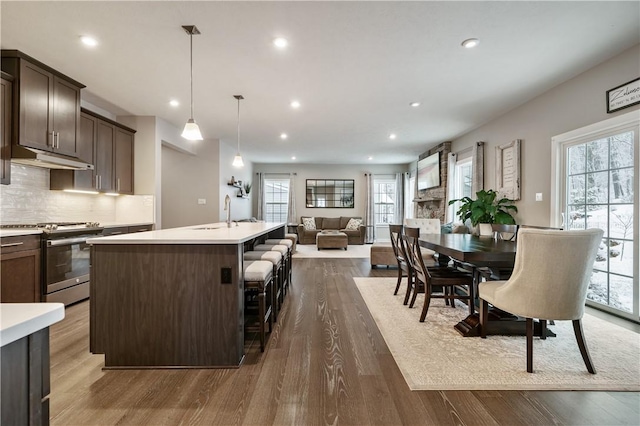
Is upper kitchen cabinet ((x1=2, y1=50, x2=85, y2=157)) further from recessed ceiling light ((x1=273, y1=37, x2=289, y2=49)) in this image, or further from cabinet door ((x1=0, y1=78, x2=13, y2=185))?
recessed ceiling light ((x1=273, y1=37, x2=289, y2=49))

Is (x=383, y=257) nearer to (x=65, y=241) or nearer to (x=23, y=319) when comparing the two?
(x=65, y=241)

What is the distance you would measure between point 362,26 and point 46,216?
4.27 meters

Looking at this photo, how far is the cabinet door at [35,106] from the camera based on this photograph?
2.94 meters

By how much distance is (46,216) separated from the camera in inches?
144

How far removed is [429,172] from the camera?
24.8ft

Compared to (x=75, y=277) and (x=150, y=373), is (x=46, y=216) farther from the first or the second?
(x=150, y=373)

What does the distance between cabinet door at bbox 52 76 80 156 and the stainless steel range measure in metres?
0.94

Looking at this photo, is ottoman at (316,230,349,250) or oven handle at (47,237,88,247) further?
ottoman at (316,230,349,250)

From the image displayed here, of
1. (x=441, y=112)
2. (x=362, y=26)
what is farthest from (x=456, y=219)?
(x=362, y=26)

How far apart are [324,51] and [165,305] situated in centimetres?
262

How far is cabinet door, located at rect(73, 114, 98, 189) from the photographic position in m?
3.77

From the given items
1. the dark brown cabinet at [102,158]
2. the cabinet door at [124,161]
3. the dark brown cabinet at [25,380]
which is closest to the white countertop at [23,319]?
the dark brown cabinet at [25,380]

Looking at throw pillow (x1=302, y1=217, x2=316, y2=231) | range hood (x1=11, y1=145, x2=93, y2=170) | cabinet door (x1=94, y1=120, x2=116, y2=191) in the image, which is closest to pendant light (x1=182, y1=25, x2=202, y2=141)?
range hood (x1=11, y1=145, x2=93, y2=170)

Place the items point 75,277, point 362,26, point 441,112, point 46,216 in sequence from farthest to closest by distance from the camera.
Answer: point 441,112
point 46,216
point 75,277
point 362,26
